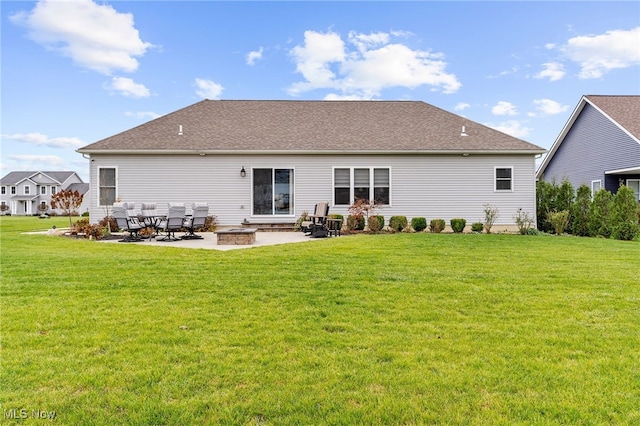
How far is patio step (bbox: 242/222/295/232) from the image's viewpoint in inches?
529

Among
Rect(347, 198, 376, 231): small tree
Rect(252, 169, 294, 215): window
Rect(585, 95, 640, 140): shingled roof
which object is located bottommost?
Rect(347, 198, 376, 231): small tree

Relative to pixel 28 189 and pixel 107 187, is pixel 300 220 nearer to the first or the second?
pixel 107 187

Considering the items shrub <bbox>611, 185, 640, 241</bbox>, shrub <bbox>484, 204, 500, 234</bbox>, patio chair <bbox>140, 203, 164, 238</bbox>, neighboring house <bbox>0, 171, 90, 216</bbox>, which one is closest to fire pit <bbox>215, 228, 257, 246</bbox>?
patio chair <bbox>140, 203, 164, 238</bbox>

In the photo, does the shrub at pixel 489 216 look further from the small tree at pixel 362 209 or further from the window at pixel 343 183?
the window at pixel 343 183

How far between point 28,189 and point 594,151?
7039cm

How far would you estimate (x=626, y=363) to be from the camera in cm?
276

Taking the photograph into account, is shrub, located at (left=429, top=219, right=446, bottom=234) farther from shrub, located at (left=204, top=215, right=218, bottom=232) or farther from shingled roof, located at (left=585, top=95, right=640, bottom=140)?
shingled roof, located at (left=585, top=95, right=640, bottom=140)

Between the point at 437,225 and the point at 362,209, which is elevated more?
the point at 362,209

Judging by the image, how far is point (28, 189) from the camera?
56969 mm

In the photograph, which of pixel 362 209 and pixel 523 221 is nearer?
pixel 362 209

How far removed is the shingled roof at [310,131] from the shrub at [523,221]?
2.29 meters

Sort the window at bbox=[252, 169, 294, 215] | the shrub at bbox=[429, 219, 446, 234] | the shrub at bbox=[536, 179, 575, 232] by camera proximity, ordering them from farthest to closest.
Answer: the window at bbox=[252, 169, 294, 215], the shrub at bbox=[536, 179, 575, 232], the shrub at bbox=[429, 219, 446, 234]

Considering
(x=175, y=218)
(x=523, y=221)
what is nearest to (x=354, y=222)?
(x=175, y=218)

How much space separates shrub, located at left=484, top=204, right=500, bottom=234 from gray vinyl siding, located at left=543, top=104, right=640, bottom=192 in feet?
13.0
